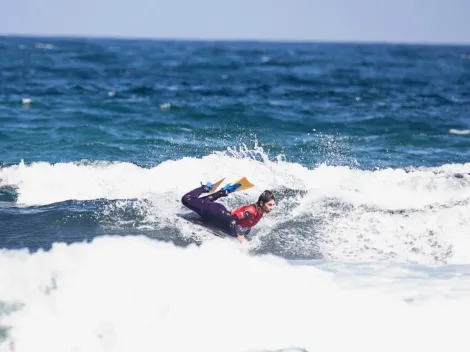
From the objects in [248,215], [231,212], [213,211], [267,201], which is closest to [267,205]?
[267,201]

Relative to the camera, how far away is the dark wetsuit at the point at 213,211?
11.9 meters

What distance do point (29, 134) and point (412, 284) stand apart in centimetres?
1626

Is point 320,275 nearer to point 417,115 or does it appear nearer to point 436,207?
point 436,207

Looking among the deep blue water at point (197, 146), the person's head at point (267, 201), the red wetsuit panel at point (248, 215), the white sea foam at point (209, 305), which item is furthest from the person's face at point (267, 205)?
the white sea foam at point (209, 305)

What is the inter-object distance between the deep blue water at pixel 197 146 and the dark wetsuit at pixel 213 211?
643 millimetres

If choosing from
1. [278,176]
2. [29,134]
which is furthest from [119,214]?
[29,134]

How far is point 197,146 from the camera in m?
22.0

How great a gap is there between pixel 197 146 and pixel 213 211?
1003cm

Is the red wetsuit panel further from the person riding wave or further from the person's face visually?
the person's face

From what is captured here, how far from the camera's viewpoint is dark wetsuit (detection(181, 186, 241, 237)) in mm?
11922

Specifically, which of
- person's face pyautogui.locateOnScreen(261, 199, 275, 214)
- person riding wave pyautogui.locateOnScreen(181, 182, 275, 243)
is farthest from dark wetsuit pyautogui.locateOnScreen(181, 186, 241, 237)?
person's face pyautogui.locateOnScreen(261, 199, 275, 214)

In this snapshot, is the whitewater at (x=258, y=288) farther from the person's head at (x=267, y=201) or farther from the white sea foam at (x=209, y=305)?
the person's head at (x=267, y=201)

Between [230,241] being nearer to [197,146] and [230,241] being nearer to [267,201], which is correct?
[267,201]

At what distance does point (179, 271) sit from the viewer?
406 inches
